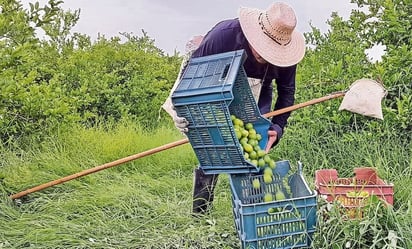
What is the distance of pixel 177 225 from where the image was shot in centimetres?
327

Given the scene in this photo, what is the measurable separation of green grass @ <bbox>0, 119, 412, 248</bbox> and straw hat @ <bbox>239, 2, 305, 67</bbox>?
0.80m

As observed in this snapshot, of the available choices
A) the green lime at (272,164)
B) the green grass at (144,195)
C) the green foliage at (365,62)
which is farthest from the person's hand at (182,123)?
the green foliage at (365,62)

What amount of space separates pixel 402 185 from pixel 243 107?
41.6 inches

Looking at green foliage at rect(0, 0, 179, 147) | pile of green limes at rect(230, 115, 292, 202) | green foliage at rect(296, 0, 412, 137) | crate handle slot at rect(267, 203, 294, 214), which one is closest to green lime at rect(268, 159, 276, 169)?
pile of green limes at rect(230, 115, 292, 202)

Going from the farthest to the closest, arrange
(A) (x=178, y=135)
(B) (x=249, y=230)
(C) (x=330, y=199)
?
(A) (x=178, y=135) → (C) (x=330, y=199) → (B) (x=249, y=230)

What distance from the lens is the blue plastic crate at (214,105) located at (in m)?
2.55

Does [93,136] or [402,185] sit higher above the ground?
[93,136]

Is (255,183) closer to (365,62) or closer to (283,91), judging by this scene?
(283,91)

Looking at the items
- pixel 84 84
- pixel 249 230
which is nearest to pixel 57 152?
pixel 84 84

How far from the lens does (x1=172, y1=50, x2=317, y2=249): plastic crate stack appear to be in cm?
256

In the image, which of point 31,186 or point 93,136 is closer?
point 31,186

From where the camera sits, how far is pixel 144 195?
3693 mm

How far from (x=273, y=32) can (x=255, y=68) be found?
0.24m

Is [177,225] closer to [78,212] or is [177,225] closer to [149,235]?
[149,235]
